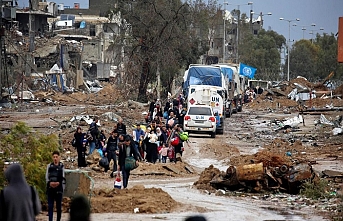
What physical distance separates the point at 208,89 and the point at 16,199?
3359 cm

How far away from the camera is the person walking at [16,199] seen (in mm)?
10512

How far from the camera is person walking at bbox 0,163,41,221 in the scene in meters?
10.5

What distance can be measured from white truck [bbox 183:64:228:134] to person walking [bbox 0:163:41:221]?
3050 centimetres

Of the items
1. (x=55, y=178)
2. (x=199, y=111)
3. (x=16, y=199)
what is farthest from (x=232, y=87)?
(x=16, y=199)

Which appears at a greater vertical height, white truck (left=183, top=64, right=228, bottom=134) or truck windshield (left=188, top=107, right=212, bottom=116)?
white truck (left=183, top=64, right=228, bottom=134)

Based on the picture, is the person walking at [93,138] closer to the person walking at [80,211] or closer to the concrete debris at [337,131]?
the concrete debris at [337,131]

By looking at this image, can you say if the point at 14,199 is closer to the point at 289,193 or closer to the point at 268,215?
the point at 268,215

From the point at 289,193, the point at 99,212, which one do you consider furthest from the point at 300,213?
the point at 99,212

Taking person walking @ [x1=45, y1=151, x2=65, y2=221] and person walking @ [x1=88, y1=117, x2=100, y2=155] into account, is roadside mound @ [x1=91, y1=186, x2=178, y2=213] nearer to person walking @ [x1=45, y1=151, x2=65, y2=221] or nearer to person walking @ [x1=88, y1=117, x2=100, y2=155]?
person walking @ [x1=45, y1=151, x2=65, y2=221]

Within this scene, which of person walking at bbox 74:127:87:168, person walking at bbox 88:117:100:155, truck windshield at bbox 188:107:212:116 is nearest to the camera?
person walking at bbox 74:127:87:168

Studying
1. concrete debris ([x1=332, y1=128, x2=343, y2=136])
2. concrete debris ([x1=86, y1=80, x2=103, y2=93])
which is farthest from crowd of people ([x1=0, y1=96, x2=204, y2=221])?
concrete debris ([x1=86, y1=80, x2=103, y2=93])

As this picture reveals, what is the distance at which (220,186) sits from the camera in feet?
69.3

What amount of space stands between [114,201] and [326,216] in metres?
4.45

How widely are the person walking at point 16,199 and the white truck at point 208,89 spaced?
100 feet
